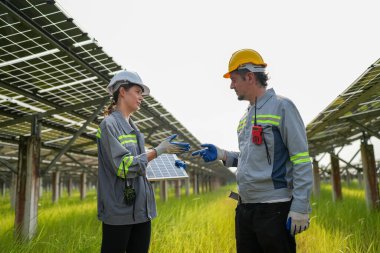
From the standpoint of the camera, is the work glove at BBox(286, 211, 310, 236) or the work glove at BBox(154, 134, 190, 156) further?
the work glove at BBox(154, 134, 190, 156)

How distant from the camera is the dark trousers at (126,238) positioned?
7.27ft

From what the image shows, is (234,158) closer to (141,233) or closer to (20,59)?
(141,233)

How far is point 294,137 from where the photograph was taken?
6.87 ft

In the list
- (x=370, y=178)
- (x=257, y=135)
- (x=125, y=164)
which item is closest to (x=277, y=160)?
(x=257, y=135)

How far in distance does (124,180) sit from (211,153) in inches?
29.5

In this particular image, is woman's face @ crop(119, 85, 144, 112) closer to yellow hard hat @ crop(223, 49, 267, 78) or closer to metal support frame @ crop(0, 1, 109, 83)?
yellow hard hat @ crop(223, 49, 267, 78)

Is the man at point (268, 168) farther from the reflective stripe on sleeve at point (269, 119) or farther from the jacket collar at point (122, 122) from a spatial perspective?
the jacket collar at point (122, 122)

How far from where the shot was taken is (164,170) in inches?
115

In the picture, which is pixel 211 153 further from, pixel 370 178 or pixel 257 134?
pixel 370 178

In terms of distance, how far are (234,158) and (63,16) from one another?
83.6 inches

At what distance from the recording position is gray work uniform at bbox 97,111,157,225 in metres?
2.23

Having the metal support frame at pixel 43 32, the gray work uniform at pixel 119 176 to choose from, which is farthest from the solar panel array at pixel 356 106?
the metal support frame at pixel 43 32

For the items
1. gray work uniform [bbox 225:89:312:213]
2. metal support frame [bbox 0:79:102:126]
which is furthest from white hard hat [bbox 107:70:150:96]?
metal support frame [bbox 0:79:102:126]

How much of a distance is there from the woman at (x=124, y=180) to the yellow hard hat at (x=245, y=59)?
2.40 ft
